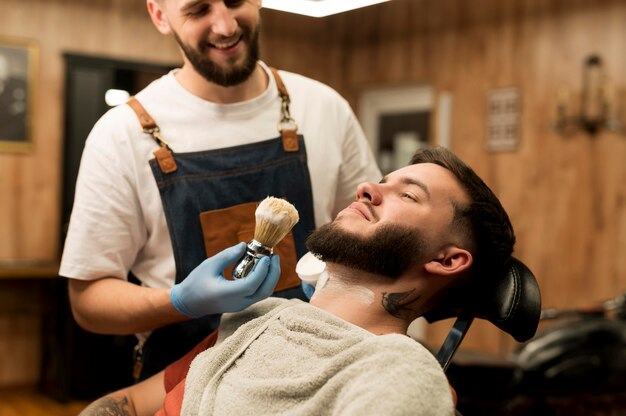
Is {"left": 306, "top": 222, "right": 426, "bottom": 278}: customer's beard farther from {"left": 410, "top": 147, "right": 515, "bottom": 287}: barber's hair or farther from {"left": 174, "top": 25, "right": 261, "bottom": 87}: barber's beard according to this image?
{"left": 174, "top": 25, "right": 261, "bottom": 87}: barber's beard

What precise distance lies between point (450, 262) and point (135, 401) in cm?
78

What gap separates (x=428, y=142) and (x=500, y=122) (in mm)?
877

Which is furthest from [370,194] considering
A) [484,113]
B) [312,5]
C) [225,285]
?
[484,113]

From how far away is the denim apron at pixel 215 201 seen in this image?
6.33 feet

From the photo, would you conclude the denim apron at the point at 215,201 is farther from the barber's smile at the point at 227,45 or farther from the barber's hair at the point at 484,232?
the barber's hair at the point at 484,232

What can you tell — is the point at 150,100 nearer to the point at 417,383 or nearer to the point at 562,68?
the point at 417,383

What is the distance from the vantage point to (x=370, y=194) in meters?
1.70

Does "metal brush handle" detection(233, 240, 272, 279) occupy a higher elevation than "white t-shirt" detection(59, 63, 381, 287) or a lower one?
lower

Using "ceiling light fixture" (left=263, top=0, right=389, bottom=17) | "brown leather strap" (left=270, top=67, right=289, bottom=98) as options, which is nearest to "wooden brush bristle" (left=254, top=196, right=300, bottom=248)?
"brown leather strap" (left=270, top=67, right=289, bottom=98)

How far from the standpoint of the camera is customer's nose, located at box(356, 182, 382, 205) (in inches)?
66.7

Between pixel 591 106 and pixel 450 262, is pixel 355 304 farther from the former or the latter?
pixel 591 106

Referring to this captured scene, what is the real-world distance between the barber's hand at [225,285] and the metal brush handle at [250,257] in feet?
0.04

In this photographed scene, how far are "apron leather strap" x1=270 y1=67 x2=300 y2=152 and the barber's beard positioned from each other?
17 cm

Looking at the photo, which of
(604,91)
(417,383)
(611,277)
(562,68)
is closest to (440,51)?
(562,68)
